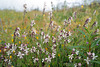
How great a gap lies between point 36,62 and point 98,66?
1115 millimetres

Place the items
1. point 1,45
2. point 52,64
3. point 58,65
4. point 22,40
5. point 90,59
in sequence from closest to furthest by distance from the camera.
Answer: point 90,59
point 52,64
point 58,65
point 22,40
point 1,45

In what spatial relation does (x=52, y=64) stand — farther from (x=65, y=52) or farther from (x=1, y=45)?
(x=1, y=45)

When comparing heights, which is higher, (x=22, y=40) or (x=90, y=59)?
(x=22, y=40)

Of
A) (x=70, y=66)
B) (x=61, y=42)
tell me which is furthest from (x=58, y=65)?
(x=61, y=42)

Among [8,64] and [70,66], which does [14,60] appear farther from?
[70,66]

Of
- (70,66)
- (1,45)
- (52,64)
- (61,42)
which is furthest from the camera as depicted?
(1,45)

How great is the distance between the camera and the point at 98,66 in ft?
5.49

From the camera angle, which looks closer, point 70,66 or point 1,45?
point 70,66

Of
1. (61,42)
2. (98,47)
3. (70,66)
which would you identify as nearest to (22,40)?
(61,42)

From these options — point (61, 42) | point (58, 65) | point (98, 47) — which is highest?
point (61, 42)

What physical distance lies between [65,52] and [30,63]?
75cm

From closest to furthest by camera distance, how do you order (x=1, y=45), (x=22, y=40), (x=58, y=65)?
(x=58, y=65) < (x=22, y=40) < (x=1, y=45)

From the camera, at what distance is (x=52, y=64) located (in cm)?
187

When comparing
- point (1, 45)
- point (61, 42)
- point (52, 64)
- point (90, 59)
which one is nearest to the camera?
point (90, 59)
